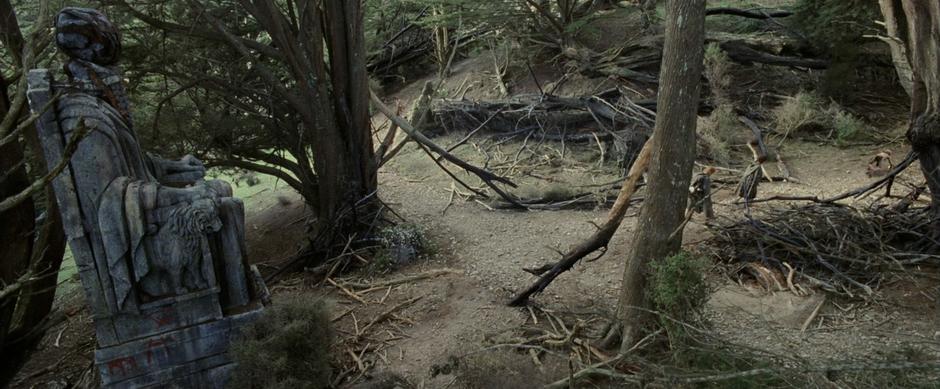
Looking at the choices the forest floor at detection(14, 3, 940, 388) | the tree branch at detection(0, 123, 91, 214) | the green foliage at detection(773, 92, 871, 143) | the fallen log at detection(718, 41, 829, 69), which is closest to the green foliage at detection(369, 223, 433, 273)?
the forest floor at detection(14, 3, 940, 388)

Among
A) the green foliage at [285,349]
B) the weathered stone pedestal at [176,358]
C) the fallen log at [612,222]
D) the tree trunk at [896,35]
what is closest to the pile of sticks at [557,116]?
the tree trunk at [896,35]

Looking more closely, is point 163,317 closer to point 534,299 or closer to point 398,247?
point 534,299

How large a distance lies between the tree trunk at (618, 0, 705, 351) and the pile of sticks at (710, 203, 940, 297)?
7.69 ft

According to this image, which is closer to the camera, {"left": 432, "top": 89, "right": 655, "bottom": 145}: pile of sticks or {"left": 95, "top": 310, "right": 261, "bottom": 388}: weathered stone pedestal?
{"left": 95, "top": 310, "right": 261, "bottom": 388}: weathered stone pedestal

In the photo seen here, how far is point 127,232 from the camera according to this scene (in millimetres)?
3930

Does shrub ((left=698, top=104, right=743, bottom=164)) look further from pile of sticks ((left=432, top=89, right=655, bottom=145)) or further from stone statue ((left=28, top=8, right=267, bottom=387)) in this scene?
stone statue ((left=28, top=8, right=267, bottom=387))

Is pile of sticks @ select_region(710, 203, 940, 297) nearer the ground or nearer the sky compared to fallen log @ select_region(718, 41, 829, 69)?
nearer the ground

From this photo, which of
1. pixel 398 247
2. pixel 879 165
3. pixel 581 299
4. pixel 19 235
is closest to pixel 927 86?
pixel 879 165

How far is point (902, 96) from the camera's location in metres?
10.7

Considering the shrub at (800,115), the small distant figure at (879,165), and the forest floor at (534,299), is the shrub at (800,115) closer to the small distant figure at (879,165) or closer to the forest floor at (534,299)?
the forest floor at (534,299)

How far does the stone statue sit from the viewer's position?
3820 mm

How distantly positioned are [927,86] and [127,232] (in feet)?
25.8

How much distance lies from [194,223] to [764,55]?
1261 centimetres

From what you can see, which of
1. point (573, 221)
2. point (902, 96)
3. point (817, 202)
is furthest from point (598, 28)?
point (817, 202)
